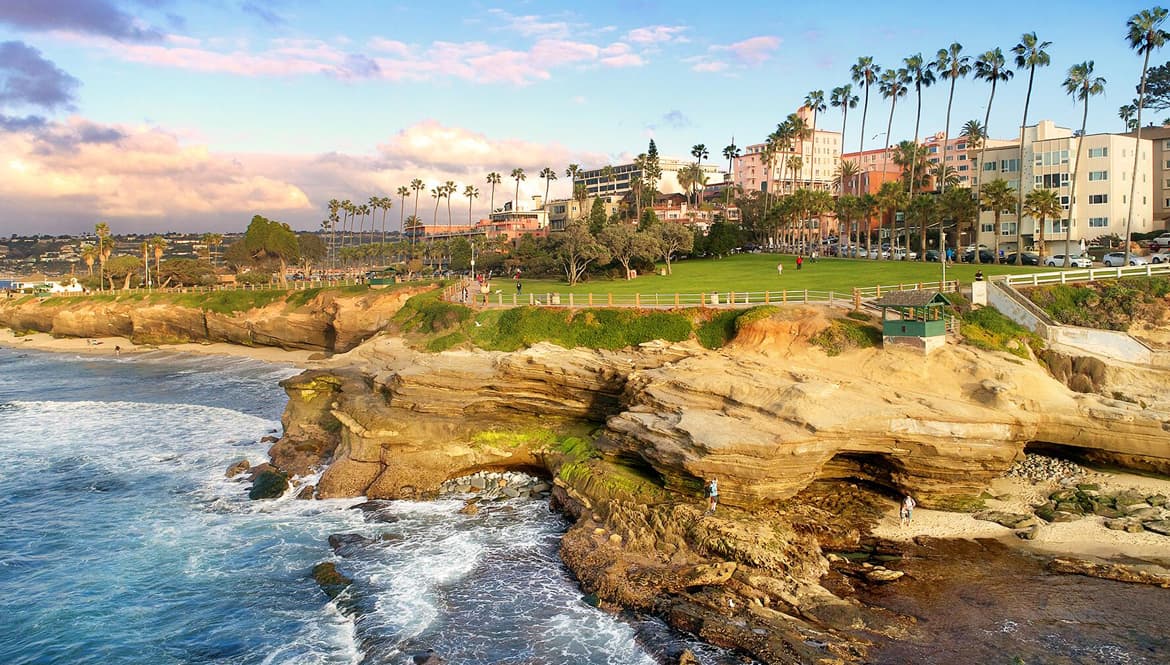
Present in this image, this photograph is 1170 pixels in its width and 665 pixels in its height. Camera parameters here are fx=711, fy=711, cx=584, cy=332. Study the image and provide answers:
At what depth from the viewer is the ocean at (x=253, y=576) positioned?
57.7ft

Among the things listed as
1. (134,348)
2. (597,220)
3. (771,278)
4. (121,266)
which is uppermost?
(597,220)

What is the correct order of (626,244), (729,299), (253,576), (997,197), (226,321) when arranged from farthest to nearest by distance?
1. (226,321)
2. (626,244)
3. (997,197)
4. (729,299)
5. (253,576)

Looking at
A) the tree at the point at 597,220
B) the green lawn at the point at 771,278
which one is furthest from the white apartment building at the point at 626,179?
the green lawn at the point at 771,278

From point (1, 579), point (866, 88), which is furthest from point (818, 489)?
point (866, 88)

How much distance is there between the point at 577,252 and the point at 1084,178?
1793 inches

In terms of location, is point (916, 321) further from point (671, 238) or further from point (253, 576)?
point (671, 238)

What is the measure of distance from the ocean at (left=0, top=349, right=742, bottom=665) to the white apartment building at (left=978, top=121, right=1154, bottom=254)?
60.5 m

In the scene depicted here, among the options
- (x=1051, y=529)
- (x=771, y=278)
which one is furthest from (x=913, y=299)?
(x=771, y=278)

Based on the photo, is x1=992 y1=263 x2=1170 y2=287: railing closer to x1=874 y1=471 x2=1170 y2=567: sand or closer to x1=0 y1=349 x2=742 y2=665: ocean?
x1=874 y1=471 x2=1170 y2=567: sand

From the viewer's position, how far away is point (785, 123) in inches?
3452

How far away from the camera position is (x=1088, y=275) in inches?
1427

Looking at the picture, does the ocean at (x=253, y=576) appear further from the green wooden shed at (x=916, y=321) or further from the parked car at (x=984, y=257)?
the parked car at (x=984, y=257)

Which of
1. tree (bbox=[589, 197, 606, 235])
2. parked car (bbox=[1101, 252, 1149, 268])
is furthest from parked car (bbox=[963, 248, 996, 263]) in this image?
tree (bbox=[589, 197, 606, 235])

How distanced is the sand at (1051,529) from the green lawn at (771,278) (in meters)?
20.1
